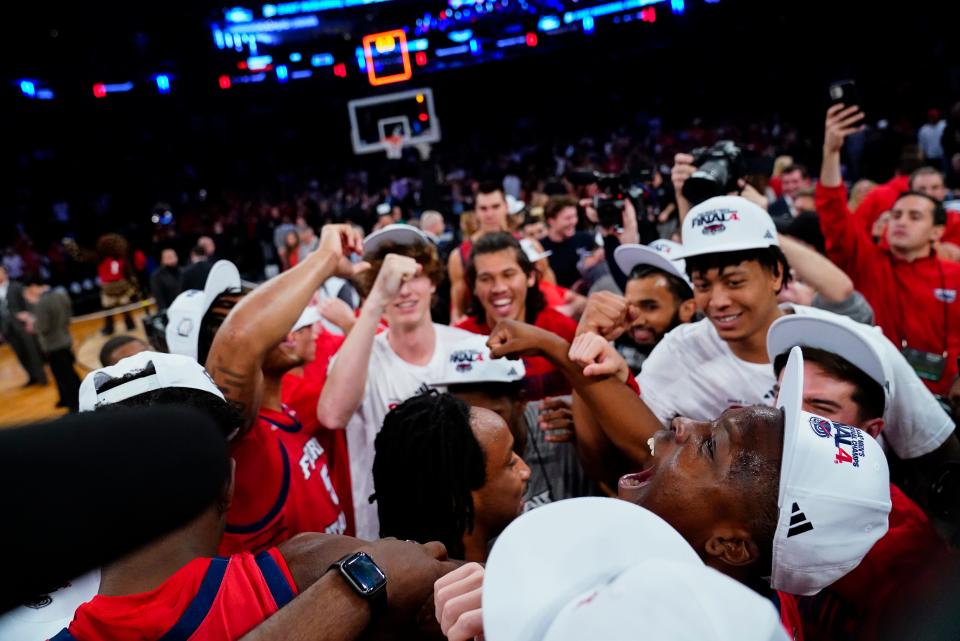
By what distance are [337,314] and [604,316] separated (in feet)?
4.64

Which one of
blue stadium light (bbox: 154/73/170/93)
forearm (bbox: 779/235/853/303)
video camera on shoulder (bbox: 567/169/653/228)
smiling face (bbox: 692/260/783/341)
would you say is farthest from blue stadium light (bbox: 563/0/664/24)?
smiling face (bbox: 692/260/783/341)

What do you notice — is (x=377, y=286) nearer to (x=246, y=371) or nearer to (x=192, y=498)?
(x=246, y=371)

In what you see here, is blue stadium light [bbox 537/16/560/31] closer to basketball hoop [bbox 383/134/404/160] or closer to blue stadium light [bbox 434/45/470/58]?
blue stadium light [bbox 434/45/470/58]

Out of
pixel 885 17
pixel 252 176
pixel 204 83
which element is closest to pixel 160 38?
pixel 204 83

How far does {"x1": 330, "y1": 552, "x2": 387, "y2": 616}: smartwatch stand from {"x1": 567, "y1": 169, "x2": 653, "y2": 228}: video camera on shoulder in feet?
8.73

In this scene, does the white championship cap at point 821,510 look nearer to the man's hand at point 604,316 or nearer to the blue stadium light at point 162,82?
the man's hand at point 604,316

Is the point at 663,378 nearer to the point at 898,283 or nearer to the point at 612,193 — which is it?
the point at 612,193

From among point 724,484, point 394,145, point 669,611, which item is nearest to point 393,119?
point 394,145

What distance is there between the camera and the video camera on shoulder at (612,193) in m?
3.51

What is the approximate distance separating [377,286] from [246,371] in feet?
2.18

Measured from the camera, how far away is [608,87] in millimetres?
24734

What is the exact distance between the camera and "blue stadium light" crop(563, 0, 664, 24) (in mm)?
21203

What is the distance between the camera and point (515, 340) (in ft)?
6.31

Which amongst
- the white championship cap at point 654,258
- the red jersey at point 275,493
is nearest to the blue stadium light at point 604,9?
the white championship cap at point 654,258
